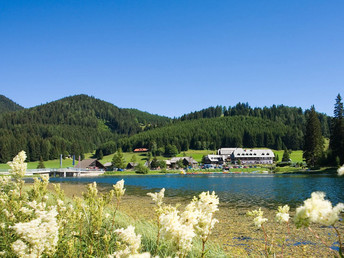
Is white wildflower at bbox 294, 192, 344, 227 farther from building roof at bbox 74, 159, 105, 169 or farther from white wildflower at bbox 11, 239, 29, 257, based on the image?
building roof at bbox 74, 159, 105, 169

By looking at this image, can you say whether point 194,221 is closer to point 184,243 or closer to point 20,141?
point 184,243

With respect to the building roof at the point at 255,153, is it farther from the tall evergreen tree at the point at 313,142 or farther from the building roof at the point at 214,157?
the tall evergreen tree at the point at 313,142

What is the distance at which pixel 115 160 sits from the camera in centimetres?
13825

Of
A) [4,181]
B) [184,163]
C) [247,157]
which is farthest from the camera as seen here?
[247,157]

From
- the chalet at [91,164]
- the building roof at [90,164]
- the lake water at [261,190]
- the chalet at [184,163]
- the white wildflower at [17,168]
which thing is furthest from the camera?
the chalet at [184,163]

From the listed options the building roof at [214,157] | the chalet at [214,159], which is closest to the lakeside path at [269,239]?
the chalet at [214,159]

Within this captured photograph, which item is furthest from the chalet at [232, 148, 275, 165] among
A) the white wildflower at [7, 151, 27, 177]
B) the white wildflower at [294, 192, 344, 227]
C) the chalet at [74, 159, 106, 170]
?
the white wildflower at [294, 192, 344, 227]

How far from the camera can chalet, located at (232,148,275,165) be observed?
17212cm

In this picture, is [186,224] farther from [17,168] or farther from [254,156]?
[254,156]

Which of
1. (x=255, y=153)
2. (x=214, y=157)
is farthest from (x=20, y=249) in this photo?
(x=255, y=153)

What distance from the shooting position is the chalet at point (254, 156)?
172 meters

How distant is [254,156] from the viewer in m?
174

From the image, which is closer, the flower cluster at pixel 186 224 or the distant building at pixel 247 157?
the flower cluster at pixel 186 224

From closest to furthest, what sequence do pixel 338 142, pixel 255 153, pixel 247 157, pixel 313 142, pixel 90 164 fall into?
1. pixel 338 142
2. pixel 313 142
3. pixel 90 164
4. pixel 255 153
5. pixel 247 157
